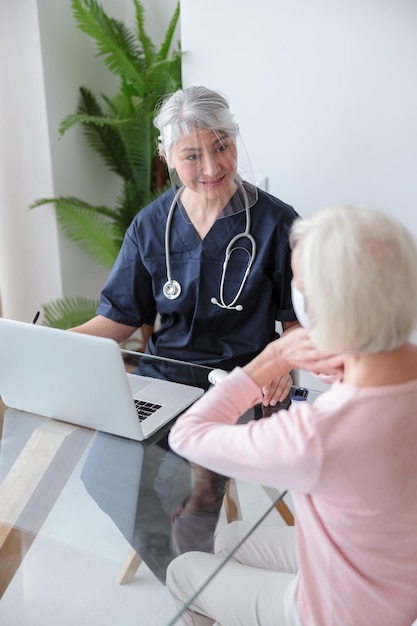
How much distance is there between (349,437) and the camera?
85cm

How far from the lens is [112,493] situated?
4.25 ft

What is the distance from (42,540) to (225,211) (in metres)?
0.94

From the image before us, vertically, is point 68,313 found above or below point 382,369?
below

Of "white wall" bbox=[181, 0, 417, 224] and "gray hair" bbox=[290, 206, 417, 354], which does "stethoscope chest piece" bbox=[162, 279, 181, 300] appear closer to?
"white wall" bbox=[181, 0, 417, 224]

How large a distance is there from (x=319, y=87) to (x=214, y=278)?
2.64ft

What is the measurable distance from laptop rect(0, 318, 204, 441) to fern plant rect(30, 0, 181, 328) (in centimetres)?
144

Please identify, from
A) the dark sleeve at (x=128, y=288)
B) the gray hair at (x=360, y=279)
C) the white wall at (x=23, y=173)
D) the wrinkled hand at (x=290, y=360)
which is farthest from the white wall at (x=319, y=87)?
the gray hair at (x=360, y=279)

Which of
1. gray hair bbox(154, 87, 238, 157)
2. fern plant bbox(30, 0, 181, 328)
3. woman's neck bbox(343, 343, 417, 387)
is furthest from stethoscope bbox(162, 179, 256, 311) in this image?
fern plant bbox(30, 0, 181, 328)

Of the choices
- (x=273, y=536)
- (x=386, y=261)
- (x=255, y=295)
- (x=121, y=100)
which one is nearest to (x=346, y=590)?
(x=273, y=536)

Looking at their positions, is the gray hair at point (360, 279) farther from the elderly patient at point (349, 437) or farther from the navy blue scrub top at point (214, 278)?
the navy blue scrub top at point (214, 278)

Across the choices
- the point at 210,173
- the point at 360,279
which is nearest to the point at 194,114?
Result: the point at 210,173

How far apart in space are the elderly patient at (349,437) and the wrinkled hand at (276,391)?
17.3 inches

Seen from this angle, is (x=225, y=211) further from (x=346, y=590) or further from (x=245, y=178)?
(x=346, y=590)

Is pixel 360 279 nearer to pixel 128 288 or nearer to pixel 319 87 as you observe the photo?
pixel 128 288
